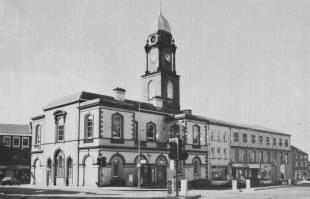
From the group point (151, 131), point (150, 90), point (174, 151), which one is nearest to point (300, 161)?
point (150, 90)

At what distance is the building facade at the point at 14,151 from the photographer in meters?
64.5

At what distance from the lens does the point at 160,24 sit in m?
56.9

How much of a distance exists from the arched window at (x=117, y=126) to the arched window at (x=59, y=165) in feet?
24.9

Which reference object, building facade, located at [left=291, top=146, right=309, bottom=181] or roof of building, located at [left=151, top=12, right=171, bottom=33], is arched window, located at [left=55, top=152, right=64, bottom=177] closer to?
roof of building, located at [left=151, top=12, right=171, bottom=33]

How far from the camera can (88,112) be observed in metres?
41.6

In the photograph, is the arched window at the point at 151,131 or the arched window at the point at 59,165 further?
the arched window at the point at 151,131

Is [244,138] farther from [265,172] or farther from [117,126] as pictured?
[117,126]

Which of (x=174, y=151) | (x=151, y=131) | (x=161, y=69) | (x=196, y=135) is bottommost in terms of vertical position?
(x=174, y=151)

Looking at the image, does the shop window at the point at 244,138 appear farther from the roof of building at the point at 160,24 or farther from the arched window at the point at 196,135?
the roof of building at the point at 160,24

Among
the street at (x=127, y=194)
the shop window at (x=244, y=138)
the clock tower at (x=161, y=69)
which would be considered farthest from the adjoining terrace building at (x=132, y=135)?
the street at (x=127, y=194)

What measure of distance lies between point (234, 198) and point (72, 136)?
2271 cm

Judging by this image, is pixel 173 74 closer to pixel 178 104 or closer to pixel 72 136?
pixel 178 104

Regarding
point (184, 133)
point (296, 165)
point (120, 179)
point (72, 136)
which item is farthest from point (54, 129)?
point (296, 165)

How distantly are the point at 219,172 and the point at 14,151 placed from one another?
35.4 m
